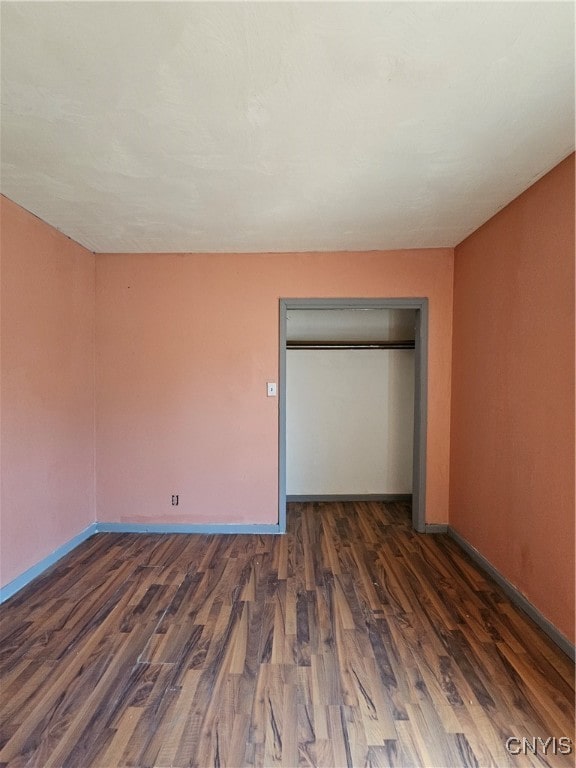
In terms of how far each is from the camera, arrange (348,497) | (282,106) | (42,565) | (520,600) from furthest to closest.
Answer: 1. (348,497)
2. (42,565)
3. (520,600)
4. (282,106)

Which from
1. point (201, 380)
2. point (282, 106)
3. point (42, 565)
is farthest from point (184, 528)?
point (282, 106)

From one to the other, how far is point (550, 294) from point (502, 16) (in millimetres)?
1303

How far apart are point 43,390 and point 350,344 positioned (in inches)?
114

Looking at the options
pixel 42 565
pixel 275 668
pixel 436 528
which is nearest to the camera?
pixel 275 668

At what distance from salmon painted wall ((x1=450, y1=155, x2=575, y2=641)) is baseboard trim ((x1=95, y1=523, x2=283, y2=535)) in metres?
1.73

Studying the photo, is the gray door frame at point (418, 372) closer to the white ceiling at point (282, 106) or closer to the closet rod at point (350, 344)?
the closet rod at point (350, 344)

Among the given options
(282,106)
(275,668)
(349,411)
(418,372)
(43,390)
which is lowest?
(275,668)

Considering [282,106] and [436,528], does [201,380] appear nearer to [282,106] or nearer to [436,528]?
[282,106]

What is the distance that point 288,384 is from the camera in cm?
406

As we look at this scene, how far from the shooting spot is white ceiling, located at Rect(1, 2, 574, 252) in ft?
3.64

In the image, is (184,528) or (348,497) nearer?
(184,528)

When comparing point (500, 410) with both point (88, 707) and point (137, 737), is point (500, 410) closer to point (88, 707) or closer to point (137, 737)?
point (137, 737)

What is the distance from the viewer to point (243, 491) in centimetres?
327

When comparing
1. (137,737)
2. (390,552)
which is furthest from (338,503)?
(137,737)
